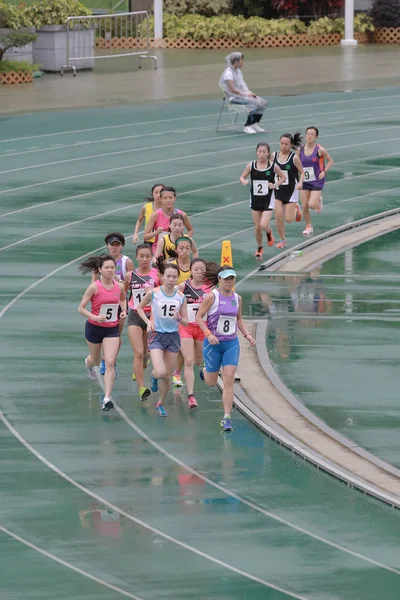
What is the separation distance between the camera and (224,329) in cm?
1425

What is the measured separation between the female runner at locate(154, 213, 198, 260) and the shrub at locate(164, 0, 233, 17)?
3757cm

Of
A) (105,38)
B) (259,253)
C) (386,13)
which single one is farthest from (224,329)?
(386,13)

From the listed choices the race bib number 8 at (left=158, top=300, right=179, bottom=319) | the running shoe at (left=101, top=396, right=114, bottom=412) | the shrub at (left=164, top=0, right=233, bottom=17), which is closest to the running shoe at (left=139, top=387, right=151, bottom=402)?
the running shoe at (left=101, top=396, right=114, bottom=412)

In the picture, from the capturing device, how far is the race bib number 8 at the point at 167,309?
1448cm

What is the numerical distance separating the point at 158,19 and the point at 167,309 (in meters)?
38.3

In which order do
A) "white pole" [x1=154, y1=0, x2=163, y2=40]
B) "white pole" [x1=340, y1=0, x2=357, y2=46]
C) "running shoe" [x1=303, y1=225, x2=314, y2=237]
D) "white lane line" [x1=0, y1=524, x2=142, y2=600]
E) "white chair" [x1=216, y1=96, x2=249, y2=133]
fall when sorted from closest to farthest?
1. "white lane line" [x1=0, y1=524, x2=142, y2=600]
2. "running shoe" [x1=303, y1=225, x2=314, y2=237]
3. "white chair" [x1=216, y1=96, x2=249, y2=133]
4. "white pole" [x1=154, y1=0, x2=163, y2=40]
5. "white pole" [x1=340, y1=0, x2=357, y2=46]

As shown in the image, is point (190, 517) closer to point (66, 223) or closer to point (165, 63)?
point (66, 223)

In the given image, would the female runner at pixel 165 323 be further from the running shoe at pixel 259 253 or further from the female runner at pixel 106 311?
the running shoe at pixel 259 253

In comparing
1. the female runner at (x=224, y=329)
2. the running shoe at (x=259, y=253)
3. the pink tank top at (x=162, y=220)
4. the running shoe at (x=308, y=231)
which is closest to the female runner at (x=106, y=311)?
the female runner at (x=224, y=329)

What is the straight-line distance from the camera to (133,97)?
130 feet

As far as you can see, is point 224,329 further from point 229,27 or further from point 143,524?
point 229,27

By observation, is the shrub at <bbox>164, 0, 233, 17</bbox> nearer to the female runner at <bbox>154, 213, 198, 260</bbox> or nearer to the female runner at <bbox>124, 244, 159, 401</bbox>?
the female runner at <bbox>154, 213, 198, 260</bbox>

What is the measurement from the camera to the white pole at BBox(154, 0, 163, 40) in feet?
166

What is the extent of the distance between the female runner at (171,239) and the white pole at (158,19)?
115ft
